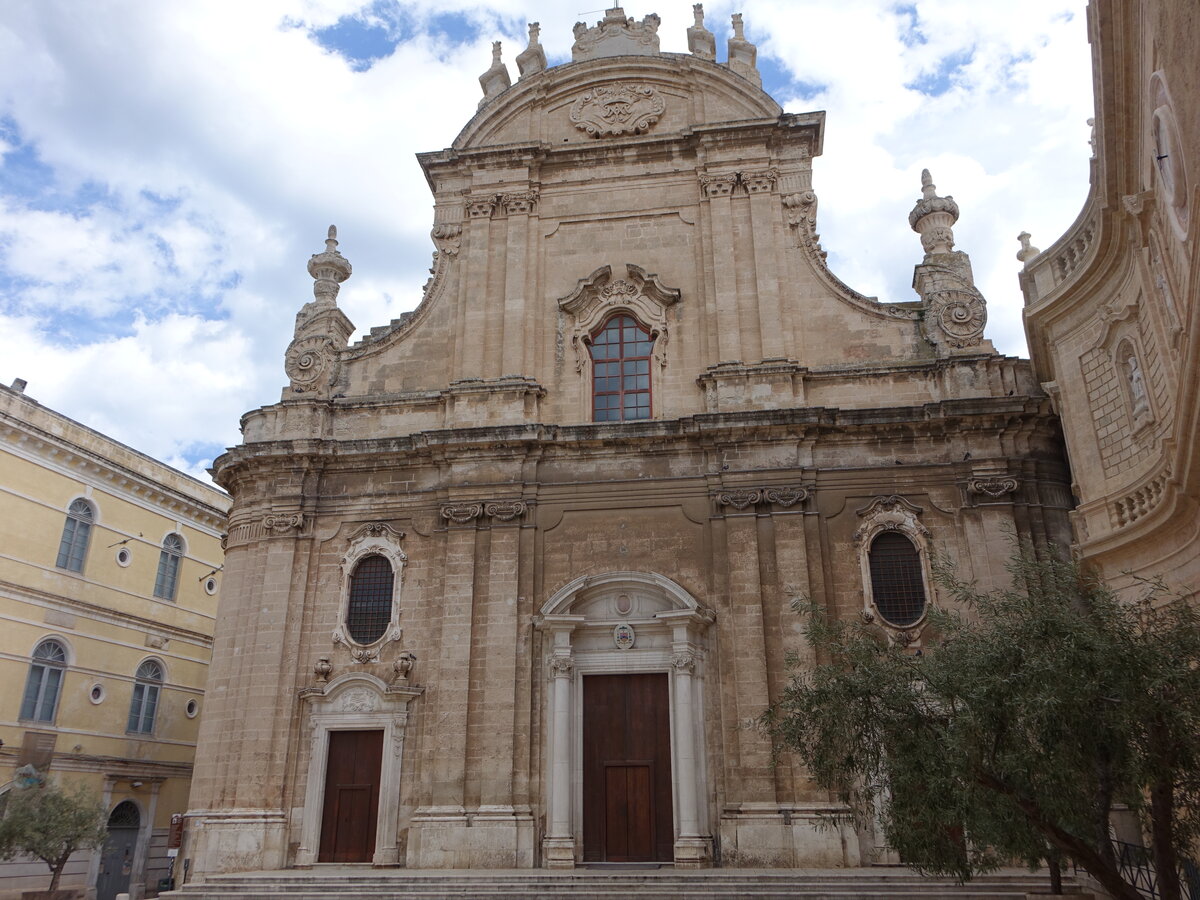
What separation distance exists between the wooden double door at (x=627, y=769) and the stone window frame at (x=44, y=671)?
47.5 feet

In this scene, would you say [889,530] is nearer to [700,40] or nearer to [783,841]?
[783,841]

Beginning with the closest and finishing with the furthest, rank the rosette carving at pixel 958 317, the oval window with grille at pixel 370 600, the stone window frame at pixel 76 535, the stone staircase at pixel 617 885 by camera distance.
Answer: the stone staircase at pixel 617 885, the oval window with grille at pixel 370 600, the rosette carving at pixel 958 317, the stone window frame at pixel 76 535

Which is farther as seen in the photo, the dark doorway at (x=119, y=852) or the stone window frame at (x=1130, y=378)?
the dark doorway at (x=119, y=852)

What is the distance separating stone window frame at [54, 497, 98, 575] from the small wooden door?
1148 centimetres

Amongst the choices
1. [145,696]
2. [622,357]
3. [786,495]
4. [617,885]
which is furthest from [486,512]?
[145,696]

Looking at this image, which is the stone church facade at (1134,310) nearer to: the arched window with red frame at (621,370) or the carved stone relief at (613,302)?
the carved stone relief at (613,302)

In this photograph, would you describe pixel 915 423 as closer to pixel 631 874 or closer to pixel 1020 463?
pixel 1020 463

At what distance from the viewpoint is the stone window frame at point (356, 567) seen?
17406 mm

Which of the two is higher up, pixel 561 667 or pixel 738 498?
pixel 738 498

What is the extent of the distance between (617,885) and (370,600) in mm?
7138

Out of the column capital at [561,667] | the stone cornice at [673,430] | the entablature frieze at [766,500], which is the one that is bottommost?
the column capital at [561,667]

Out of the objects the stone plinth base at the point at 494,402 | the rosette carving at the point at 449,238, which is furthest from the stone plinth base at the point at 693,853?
the rosette carving at the point at 449,238

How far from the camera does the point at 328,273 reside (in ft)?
68.1

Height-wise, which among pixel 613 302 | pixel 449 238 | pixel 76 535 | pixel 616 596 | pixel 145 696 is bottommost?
pixel 145 696
